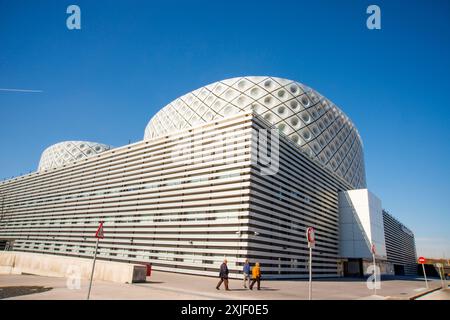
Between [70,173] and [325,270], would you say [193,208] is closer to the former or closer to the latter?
[325,270]

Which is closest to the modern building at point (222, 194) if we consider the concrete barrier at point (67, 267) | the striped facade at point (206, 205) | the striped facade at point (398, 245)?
the striped facade at point (206, 205)

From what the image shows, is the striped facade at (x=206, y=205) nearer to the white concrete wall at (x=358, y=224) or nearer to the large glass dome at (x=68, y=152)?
the white concrete wall at (x=358, y=224)

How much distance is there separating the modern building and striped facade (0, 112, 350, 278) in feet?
0.39

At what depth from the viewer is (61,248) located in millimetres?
39250

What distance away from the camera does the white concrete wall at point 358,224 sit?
35.8 m

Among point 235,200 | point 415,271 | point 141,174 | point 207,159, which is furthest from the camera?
point 415,271

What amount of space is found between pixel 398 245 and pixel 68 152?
316 ft

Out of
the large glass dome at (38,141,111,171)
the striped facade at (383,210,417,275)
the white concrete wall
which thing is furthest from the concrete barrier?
the large glass dome at (38,141,111,171)

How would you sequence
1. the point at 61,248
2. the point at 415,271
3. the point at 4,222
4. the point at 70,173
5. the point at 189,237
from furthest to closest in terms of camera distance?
the point at 415,271
the point at 4,222
the point at 70,173
the point at 61,248
the point at 189,237

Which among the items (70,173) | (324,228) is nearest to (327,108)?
(324,228)

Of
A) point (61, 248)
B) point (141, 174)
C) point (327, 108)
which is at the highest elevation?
point (327, 108)

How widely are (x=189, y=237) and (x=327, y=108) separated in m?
34.3

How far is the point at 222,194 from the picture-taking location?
23.4m

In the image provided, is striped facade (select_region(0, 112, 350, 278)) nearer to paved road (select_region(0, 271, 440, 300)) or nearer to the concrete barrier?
paved road (select_region(0, 271, 440, 300))
